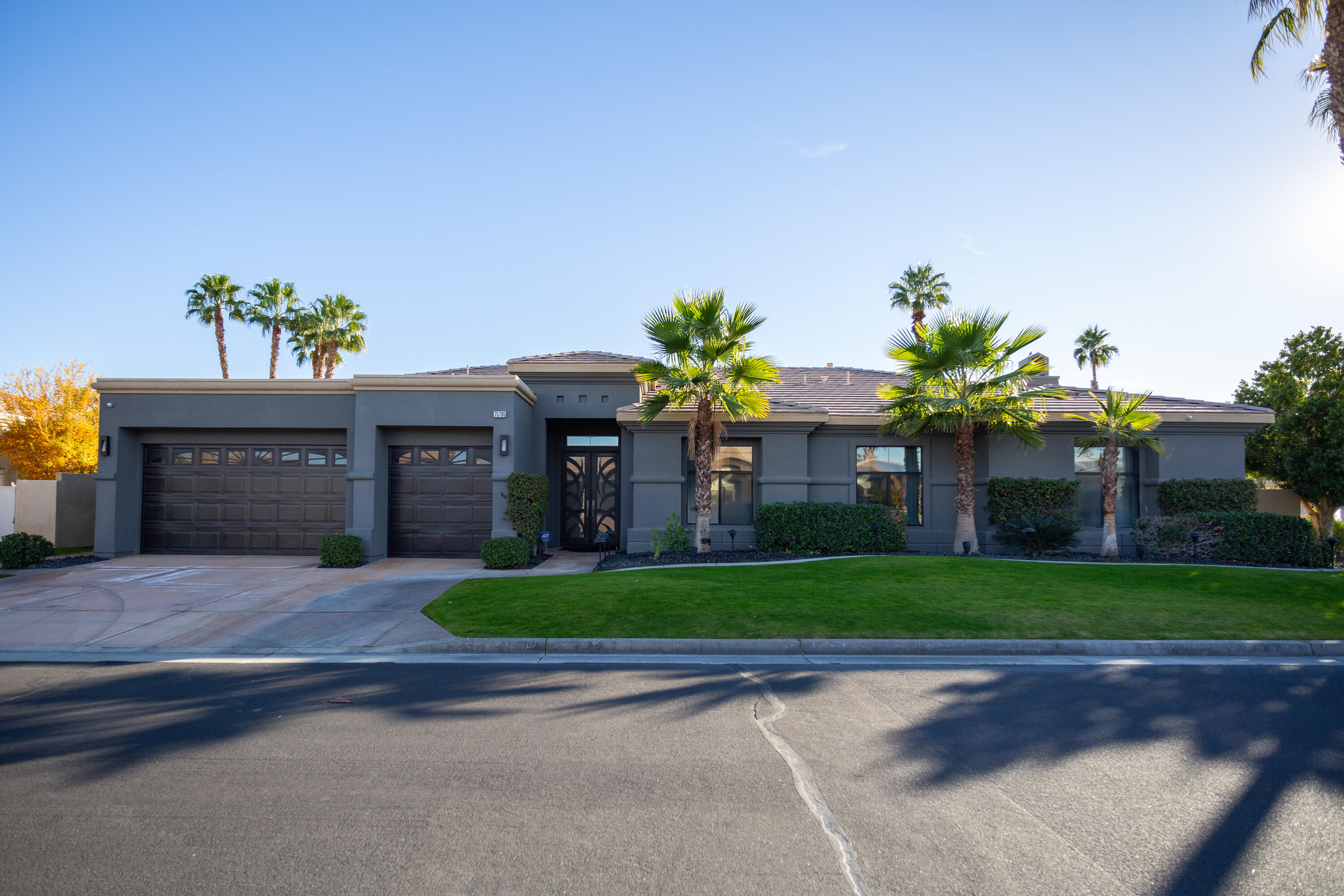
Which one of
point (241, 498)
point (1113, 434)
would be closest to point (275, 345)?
point (241, 498)

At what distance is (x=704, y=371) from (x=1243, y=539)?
38.2 feet

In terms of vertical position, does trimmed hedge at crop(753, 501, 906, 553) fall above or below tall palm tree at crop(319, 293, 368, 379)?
below

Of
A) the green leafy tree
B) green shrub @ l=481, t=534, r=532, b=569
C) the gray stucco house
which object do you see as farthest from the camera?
the green leafy tree

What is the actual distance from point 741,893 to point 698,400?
10818 millimetres

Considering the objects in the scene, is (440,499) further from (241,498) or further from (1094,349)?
(1094,349)

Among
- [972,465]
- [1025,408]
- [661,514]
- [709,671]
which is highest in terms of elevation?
[1025,408]

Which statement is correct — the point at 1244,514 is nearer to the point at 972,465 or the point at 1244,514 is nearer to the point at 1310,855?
the point at 972,465

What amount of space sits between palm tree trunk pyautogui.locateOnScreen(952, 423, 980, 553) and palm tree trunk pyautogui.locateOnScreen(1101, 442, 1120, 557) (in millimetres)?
2731

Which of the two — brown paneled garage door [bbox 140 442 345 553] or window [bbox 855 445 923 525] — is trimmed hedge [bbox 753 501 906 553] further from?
brown paneled garage door [bbox 140 442 345 553]

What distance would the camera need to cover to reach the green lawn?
7.66 metres

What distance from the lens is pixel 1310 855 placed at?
3258 millimetres

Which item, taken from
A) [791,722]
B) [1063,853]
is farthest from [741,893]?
[791,722]

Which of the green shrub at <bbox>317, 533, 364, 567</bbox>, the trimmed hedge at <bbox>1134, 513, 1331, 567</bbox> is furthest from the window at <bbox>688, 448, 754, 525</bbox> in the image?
the trimmed hedge at <bbox>1134, 513, 1331, 567</bbox>

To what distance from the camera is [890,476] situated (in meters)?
15.9
